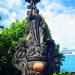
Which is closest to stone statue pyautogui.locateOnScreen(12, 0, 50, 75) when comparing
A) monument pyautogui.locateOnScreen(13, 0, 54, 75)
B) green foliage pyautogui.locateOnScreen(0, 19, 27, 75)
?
monument pyautogui.locateOnScreen(13, 0, 54, 75)

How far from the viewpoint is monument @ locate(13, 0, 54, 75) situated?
25.8 m

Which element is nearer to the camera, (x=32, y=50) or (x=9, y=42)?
(x=32, y=50)

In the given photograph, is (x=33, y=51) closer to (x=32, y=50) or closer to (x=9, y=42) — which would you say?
(x=32, y=50)

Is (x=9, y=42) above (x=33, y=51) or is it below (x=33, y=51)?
above

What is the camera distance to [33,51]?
26.5m

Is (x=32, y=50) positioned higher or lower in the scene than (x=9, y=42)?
lower

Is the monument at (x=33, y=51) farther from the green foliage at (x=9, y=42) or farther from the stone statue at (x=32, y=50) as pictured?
the green foliage at (x=9, y=42)

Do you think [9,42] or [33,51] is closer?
[33,51]

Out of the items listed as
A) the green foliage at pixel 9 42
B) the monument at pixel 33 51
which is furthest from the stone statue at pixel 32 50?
the green foliage at pixel 9 42

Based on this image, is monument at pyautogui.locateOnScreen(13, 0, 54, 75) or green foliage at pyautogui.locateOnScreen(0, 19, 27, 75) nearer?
monument at pyautogui.locateOnScreen(13, 0, 54, 75)

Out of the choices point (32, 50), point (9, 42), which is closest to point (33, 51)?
point (32, 50)

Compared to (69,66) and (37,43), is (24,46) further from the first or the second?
(69,66)

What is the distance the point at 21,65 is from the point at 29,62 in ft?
2.68

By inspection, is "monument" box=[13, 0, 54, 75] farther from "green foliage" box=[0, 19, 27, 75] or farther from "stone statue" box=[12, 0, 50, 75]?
"green foliage" box=[0, 19, 27, 75]
